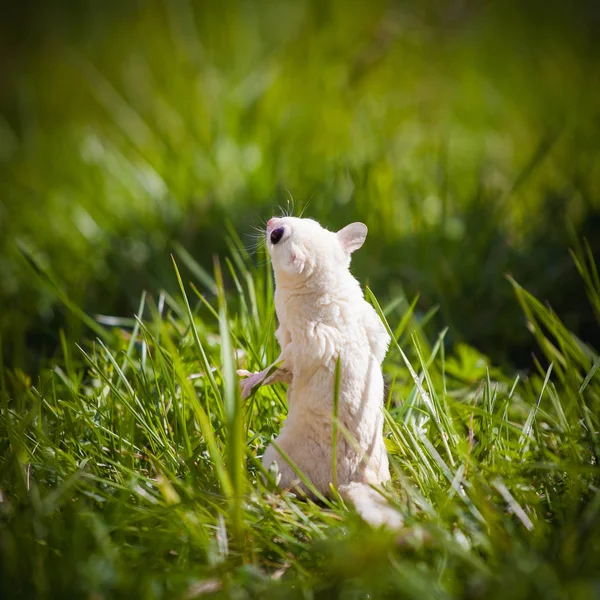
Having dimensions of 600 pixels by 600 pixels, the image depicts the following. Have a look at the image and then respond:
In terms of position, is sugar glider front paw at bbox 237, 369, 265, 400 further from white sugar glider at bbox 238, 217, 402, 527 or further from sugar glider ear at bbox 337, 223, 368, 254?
sugar glider ear at bbox 337, 223, 368, 254

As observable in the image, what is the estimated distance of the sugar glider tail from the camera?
134 cm

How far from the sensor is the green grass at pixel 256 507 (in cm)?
120

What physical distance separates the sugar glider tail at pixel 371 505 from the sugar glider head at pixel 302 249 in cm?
46

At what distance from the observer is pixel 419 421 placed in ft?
6.02

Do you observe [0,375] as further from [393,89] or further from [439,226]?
[393,89]

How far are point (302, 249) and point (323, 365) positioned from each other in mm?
255

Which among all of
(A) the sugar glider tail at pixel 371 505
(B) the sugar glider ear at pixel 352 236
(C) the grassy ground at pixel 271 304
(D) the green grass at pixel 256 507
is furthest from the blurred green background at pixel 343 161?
(A) the sugar glider tail at pixel 371 505

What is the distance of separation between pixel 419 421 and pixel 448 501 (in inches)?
18.6

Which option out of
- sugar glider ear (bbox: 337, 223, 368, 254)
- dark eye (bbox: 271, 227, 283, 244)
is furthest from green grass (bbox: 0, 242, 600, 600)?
sugar glider ear (bbox: 337, 223, 368, 254)

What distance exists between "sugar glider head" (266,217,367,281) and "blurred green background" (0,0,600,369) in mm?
775

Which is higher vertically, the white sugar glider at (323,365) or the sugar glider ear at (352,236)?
the sugar glider ear at (352,236)

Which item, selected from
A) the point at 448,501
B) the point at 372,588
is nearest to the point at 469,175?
the point at 448,501

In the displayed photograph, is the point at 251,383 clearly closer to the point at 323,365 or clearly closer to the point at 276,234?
the point at 323,365

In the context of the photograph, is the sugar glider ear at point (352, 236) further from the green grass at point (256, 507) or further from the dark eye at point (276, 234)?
the green grass at point (256, 507)
